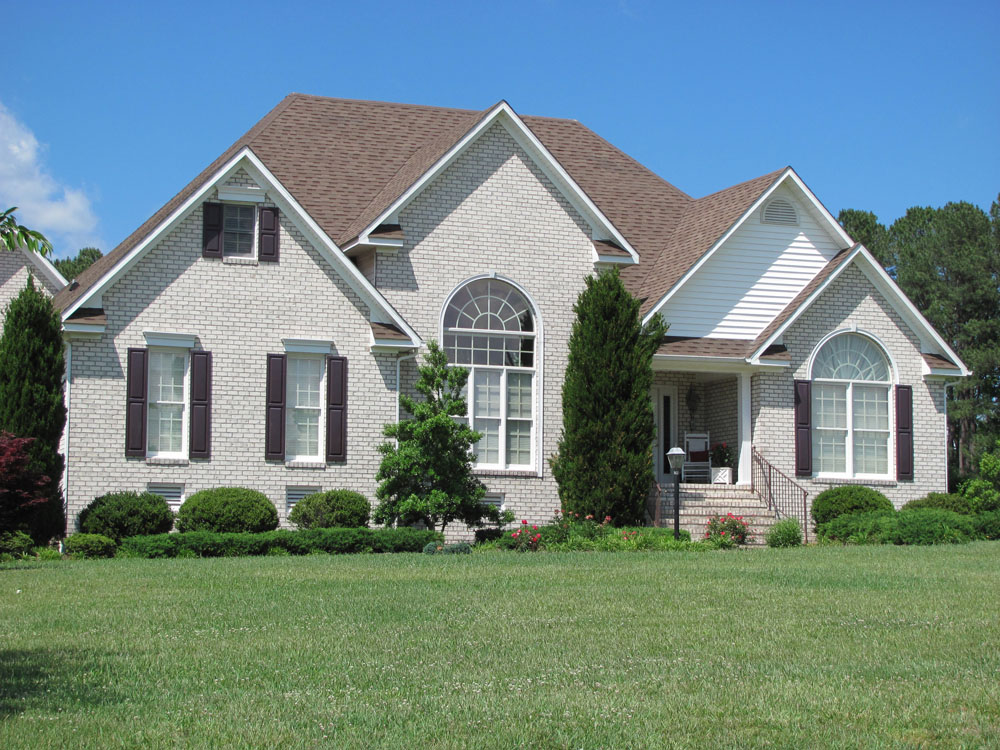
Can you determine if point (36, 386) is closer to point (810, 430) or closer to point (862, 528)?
point (862, 528)

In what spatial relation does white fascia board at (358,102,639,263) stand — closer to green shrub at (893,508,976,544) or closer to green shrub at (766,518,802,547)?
green shrub at (766,518,802,547)

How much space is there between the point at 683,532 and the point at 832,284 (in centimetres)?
734

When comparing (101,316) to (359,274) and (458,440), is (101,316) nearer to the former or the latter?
(359,274)

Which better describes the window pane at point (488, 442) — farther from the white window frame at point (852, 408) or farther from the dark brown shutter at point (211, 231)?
the white window frame at point (852, 408)

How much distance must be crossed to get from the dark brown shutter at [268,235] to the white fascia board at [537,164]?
185 centimetres

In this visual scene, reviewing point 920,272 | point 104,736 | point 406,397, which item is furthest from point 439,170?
point 920,272

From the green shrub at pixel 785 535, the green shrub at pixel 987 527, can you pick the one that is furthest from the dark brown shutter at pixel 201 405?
the green shrub at pixel 987 527

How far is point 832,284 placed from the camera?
26625 mm

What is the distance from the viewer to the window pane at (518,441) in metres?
25.5

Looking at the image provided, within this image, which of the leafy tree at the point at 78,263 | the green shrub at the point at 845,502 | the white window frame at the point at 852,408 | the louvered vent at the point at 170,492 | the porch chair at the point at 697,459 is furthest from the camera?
the leafy tree at the point at 78,263

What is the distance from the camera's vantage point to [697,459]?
1086 inches

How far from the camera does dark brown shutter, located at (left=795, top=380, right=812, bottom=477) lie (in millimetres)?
26125

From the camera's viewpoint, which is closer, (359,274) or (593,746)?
(593,746)

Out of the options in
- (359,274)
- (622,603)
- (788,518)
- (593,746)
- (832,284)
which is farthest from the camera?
(832,284)
